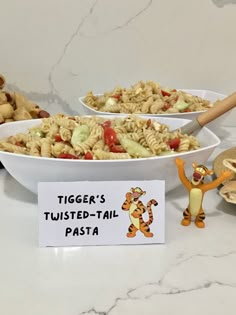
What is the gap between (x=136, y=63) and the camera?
126 cm

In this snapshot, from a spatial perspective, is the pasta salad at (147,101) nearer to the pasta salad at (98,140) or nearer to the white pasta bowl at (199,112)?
the white pasta bowl at (199,112)

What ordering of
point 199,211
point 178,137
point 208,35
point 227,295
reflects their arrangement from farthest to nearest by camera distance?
point 208,35 < point 178,137 < point 199,211 < point 227,295

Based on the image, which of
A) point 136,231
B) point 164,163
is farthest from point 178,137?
point 136,231

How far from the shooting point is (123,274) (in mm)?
625

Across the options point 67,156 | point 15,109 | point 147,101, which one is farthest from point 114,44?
point 67,156

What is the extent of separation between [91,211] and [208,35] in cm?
71

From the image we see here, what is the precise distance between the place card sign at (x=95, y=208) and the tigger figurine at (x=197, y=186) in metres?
0.06

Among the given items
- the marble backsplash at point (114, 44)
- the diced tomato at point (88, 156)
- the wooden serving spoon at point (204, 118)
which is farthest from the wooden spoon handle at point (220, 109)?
the marble backsplash at point (114, 44)

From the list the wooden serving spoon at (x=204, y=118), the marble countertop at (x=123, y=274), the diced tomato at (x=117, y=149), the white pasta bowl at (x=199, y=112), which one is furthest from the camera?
the white pasta bowl at (x=199, y=112)

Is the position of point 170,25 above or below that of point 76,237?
above

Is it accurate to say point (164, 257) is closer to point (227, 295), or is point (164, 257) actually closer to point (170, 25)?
point (227, 295)

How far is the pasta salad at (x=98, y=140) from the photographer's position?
2.51 ft

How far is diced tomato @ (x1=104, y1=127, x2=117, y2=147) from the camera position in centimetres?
79

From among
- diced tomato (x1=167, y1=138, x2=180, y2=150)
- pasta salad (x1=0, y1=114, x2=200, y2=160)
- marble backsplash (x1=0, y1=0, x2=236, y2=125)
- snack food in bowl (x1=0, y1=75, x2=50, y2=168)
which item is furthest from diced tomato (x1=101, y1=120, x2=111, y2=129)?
marble backsplash (x1=0, y1=0, x2=236, y2=125)
